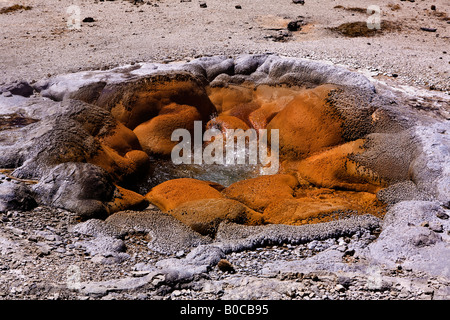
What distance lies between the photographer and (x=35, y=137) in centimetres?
367

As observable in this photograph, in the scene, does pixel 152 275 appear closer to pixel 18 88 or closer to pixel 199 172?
pixel 199 172

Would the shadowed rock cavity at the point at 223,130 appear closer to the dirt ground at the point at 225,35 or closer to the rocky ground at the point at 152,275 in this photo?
the rocky ground at the point at 152,275

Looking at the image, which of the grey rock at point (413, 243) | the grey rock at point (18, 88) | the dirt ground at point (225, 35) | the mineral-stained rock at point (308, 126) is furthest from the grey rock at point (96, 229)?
the dirt ground at point (225, 35)

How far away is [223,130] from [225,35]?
2.32 metres

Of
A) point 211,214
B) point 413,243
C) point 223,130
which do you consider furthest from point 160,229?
point 223,130

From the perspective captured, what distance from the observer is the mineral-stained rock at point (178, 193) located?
3498mm

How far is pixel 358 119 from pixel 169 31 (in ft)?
12.5

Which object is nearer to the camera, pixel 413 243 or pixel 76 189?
pixel 413 243

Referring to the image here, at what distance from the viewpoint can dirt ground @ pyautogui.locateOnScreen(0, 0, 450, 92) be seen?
5551 millimetres

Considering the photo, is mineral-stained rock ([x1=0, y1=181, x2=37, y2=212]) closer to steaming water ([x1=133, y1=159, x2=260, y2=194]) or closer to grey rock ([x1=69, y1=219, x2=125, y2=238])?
grey rock ([x1=69, y1=219, x2=125, y2=238])

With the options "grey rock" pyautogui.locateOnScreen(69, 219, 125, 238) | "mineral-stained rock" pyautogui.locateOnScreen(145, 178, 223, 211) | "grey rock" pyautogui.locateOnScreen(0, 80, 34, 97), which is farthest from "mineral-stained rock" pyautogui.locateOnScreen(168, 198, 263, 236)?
"grey rock" pyautogui.locateOnScreen(0, 80, 34, 97)

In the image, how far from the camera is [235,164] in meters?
4.61

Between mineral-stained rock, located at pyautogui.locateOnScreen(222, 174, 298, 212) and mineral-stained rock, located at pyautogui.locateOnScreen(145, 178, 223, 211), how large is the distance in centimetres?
16

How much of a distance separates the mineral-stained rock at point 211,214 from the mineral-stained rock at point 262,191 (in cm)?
25
